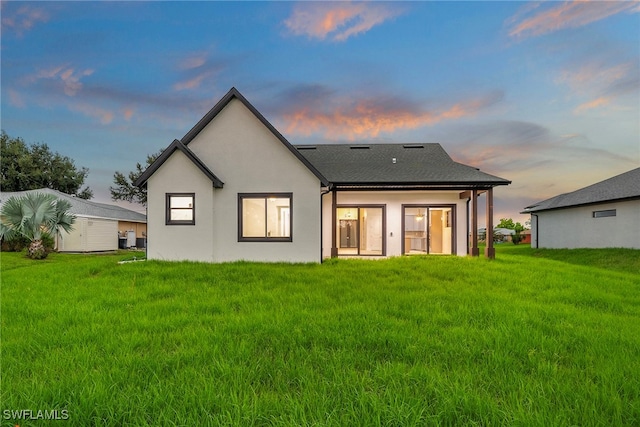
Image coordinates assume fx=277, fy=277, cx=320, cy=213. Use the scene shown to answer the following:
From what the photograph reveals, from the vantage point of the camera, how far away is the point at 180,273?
8367 mm

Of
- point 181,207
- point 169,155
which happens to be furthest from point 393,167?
point 169,155

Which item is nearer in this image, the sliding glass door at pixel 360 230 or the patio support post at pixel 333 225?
the patio support post at pixel 333 225

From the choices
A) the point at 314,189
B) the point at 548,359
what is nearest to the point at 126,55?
the point at 314,189

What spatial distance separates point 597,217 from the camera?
1781cm

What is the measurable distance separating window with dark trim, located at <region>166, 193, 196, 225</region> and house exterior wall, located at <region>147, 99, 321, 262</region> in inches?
8.6

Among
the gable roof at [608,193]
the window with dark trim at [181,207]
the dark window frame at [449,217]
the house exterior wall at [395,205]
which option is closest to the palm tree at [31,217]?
the window with dark trim at [181,207]

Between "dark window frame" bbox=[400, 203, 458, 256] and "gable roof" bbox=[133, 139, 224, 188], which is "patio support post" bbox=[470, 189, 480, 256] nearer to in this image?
"dark window frame" bbox=[400, 203, 458, 256]

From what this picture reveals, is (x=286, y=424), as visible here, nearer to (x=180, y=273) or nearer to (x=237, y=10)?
(x=180, y=273)

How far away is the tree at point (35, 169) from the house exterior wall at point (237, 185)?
34501 mm

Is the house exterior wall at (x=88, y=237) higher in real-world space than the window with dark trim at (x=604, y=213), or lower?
lower

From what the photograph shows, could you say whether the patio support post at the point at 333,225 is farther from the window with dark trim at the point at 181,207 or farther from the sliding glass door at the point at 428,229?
the window with dark trim at the point at 181,207

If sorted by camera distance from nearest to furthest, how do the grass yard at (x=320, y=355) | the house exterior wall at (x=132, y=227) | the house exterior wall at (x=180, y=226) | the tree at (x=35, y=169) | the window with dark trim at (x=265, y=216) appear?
the grass yard at (x=320, y=355) < the house exterior wall at (x=180, y=226) < the window with dark trim at (x=265, y=216) < the house exterior wall at (x=132, y=227) < the tree at (x=35, y=169)

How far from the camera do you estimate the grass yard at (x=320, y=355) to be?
2.32m

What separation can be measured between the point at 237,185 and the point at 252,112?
293 cm
